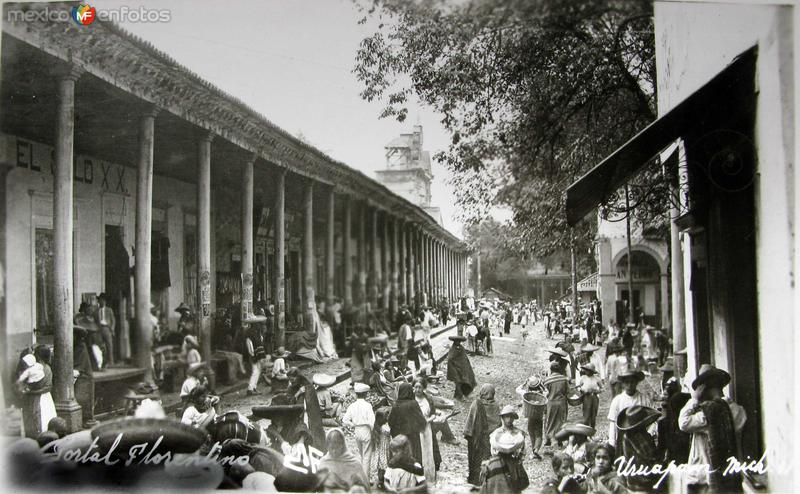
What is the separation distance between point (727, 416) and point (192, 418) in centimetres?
398

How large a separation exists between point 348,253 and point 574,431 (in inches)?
90.9

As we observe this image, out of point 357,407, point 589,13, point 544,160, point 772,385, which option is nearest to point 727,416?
point 772,385

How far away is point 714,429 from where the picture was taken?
4492 mm

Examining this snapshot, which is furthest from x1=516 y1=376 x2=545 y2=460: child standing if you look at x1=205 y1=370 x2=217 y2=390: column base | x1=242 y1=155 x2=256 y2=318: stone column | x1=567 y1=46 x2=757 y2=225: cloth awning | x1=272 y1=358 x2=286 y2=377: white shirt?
x1=205 y1=370 x2=217 y2=390: column base

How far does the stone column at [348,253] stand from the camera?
17.6ft

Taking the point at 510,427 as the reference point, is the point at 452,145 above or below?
above

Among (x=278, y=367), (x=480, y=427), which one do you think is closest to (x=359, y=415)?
(x=278, y=367)

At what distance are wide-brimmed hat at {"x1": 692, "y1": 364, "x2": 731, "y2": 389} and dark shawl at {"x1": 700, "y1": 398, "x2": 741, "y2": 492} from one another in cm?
12

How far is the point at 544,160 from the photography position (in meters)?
5.19

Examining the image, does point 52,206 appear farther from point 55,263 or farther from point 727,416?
point 727,416

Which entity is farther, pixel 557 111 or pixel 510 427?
pixel 557 111

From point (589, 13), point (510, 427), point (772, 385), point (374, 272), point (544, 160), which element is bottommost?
point (510, 427)

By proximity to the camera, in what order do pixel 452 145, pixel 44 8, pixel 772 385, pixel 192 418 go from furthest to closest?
pixel 452 145
pixel 192 418
pixel 44 8
pixel 772 385

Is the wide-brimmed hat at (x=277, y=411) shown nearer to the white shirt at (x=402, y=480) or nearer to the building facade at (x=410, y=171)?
the white shirt at (x=402, y=480)
